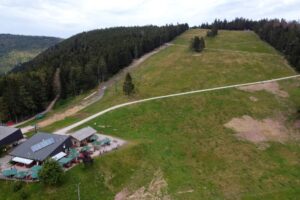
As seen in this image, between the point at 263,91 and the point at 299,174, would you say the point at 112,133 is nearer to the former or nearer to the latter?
the point at 299,174

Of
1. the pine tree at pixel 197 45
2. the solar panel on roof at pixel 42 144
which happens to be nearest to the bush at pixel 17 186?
the solar panel on roof at pixel 42 144

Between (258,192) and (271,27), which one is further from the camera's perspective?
(271,27)

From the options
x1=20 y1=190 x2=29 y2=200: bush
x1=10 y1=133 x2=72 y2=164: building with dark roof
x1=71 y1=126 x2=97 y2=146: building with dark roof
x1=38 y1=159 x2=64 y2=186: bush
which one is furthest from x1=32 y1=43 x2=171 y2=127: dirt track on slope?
x1=20 y1=190 x2=29 y2=200: bush

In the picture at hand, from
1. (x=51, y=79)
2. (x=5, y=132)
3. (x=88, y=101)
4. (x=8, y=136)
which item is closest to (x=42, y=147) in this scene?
(x=8, y=136)

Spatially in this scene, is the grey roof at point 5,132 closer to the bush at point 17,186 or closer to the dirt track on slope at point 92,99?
the dirt track on slope at point 92,99

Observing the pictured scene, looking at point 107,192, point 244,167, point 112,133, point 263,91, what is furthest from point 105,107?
point 263,91
